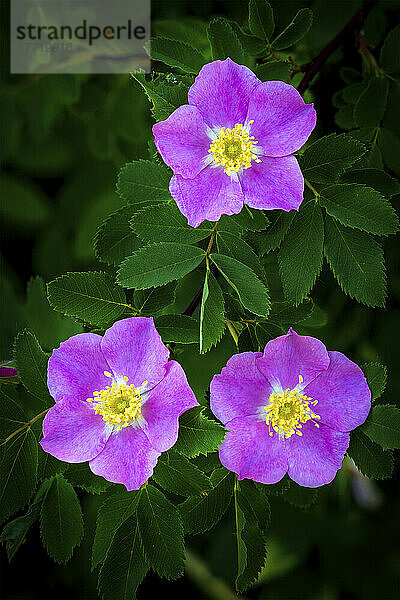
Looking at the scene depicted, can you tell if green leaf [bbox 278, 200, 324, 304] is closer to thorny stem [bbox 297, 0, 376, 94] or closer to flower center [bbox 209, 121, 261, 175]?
flower center [bbox 209, 121, 261, 175]

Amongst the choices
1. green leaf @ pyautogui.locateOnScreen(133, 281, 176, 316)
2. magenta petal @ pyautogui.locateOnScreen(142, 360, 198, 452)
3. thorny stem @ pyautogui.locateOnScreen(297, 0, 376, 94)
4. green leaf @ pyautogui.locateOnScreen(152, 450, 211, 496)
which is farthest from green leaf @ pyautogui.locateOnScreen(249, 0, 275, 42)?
green leaf @ pyautogui.locateOnScreen(152, 450, 211, 496)

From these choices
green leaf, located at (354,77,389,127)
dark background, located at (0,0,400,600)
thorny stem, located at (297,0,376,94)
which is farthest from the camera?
dark background, located at (0,0,400,600)

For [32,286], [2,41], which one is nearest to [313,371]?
[32,286]

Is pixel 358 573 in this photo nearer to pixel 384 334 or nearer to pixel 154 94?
pixel 384 334

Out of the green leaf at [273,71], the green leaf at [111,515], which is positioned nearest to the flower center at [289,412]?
the green leaf at [111,515]

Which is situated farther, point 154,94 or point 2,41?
point 2,41
